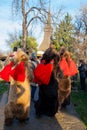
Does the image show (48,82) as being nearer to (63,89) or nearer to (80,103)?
(63,89)

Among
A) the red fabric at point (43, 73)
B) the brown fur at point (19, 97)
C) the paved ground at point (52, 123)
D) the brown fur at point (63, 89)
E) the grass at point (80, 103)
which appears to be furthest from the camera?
the brown fur at point (63, 89)

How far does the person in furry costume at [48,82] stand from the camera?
10.5 metres

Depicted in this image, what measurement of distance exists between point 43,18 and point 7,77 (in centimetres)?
1595

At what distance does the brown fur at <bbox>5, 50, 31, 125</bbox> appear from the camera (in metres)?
9.72

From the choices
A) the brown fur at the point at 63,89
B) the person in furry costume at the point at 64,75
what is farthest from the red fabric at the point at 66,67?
the brown fur at the point at 63,89

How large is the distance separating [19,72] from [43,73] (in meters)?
0.94

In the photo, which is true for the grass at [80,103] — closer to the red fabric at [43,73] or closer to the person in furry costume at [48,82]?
the person in furry costume at [48,82]

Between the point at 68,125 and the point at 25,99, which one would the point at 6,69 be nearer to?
the point at 25,99

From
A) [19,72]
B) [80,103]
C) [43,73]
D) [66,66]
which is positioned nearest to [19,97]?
[19,72]

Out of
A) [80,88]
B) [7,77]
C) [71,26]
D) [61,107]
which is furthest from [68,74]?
[71,26]

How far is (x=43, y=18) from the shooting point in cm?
2606

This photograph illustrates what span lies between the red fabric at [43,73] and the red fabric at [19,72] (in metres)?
0.79

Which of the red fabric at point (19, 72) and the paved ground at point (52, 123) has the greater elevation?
the red fabric at point (19, 72)

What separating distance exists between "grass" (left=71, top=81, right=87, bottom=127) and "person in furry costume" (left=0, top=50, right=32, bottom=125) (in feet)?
5.96
